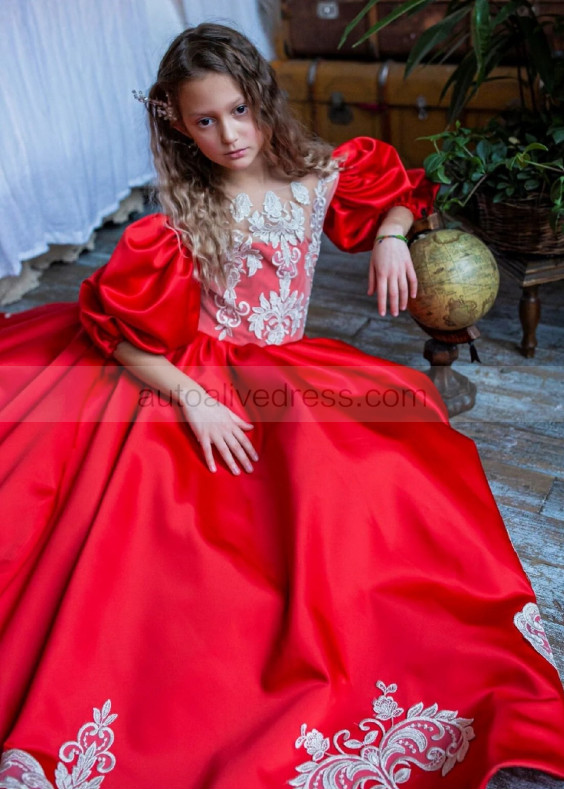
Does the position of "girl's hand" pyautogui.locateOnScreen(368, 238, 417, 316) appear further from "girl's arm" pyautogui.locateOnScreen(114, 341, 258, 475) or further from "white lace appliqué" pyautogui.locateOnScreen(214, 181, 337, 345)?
"girl's arm" pyautogui.locateOnScreen(114, 341, 258, 475)

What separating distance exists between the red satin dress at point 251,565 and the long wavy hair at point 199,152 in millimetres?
40

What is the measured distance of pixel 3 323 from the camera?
1565mm

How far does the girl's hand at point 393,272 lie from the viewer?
4.40 ft

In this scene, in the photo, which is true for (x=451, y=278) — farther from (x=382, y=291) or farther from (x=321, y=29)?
(x=321, y=29)

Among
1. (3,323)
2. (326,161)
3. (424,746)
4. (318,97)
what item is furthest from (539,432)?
(318,97)

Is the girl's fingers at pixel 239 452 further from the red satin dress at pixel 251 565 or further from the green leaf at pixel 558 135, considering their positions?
the green leaf at pixel 558 135

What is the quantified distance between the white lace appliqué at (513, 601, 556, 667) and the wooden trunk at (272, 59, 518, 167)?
2.04m

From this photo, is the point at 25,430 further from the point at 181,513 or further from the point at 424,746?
the point at 424,746

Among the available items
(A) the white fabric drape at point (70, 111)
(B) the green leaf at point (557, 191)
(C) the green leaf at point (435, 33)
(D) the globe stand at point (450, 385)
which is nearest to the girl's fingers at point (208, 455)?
(D) the globe stand at point (450, 385)

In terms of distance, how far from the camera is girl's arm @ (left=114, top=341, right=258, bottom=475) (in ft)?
3.99

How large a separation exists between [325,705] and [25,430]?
0.67m

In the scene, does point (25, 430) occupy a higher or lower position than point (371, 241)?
lower

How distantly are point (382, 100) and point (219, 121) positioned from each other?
194 cm

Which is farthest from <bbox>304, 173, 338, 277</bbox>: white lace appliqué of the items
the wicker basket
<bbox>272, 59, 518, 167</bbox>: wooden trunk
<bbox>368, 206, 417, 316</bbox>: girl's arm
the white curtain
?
the white curtain
